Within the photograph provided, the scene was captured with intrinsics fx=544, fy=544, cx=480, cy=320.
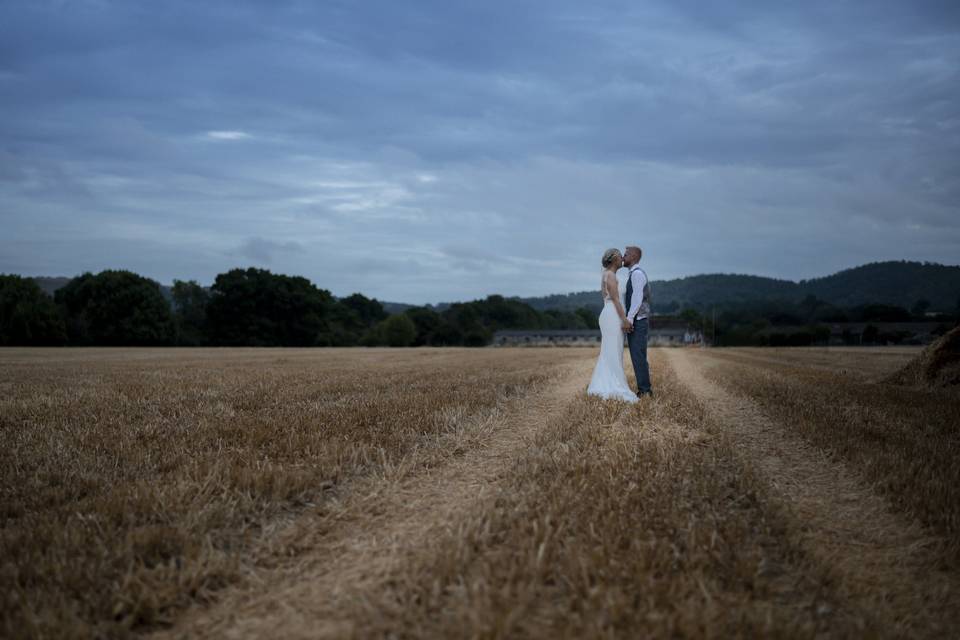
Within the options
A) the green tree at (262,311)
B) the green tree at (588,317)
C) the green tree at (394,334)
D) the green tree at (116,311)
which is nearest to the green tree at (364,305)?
the green tree at (394,334)

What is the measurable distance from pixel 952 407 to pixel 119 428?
13386 mm

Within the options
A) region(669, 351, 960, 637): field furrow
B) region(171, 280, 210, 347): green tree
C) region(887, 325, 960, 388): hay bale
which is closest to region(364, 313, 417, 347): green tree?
region(171, 280, 210, 347): green tree

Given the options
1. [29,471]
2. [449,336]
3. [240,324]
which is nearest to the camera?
[29,471]

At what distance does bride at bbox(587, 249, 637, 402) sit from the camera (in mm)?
10547

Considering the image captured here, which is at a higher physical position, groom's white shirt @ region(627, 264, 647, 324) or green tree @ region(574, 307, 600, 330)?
green tree @ region(574, 307, 600, 330)

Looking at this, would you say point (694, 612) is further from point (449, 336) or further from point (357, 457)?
point (449, 336)

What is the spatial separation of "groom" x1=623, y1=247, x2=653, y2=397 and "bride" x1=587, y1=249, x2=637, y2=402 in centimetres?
20

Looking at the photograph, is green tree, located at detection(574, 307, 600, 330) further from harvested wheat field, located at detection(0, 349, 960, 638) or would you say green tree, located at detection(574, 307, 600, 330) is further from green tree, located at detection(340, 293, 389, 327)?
harvested wheat field, located at detection(0, 349, 960, 638)

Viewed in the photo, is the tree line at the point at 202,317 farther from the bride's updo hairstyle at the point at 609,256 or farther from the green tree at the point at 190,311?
the bride's updo hairstyle at the point at 609,256

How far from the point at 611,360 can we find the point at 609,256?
6.70 feet

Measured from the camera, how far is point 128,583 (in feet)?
10.4

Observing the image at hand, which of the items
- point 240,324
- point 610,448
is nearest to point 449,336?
point 240,324

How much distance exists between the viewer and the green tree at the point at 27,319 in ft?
197

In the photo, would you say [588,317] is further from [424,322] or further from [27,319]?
[27,319]
